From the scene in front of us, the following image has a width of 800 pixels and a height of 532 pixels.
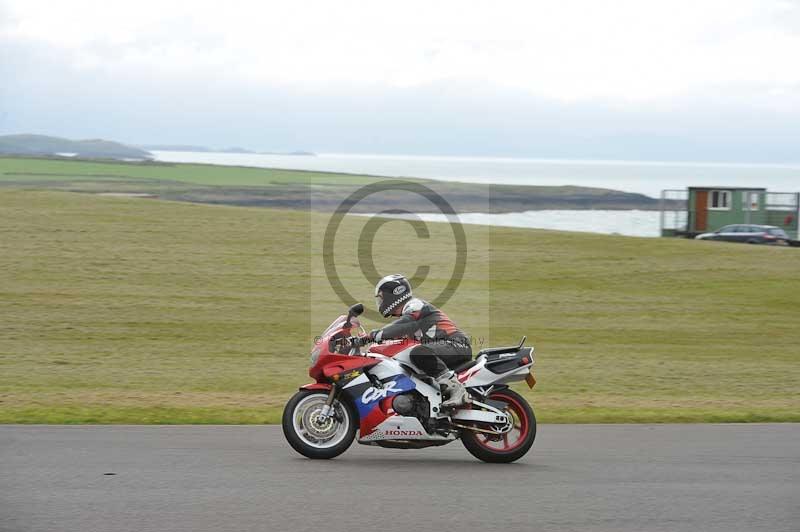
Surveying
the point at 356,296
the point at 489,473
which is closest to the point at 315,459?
the point at 489,473

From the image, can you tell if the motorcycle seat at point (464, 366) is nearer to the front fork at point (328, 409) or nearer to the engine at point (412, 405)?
the engine at point (412, 405)

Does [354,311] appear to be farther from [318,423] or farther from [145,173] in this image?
[145,173]

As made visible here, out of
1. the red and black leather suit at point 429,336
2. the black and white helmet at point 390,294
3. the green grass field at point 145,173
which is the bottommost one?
the red and black leather suit at point 429,336

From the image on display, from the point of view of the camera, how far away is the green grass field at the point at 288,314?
50.0ft

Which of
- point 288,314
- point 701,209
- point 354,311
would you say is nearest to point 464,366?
point 354,311

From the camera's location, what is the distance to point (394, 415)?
9.68 metres

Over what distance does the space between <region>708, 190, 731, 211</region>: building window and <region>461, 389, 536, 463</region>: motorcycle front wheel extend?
48634 mm

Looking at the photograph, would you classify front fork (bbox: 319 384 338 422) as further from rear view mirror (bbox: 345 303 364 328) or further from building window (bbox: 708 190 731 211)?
building window (bbox: 708 190 731 211)

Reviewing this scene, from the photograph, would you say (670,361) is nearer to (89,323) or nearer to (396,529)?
(89,323)

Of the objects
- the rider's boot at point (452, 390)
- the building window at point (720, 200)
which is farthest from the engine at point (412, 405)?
the building window at point (720, 200)

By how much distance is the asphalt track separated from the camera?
23.8 feet

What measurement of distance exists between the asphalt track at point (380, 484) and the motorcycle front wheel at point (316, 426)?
0.16 meters

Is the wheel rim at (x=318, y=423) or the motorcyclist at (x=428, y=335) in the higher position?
the motorcyclist at (x=428, y=335)

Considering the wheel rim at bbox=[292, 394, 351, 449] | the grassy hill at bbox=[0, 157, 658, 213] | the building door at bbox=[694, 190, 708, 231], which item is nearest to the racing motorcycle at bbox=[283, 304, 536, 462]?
the wheel rim at bbox=[292, 394, 351, 449]
